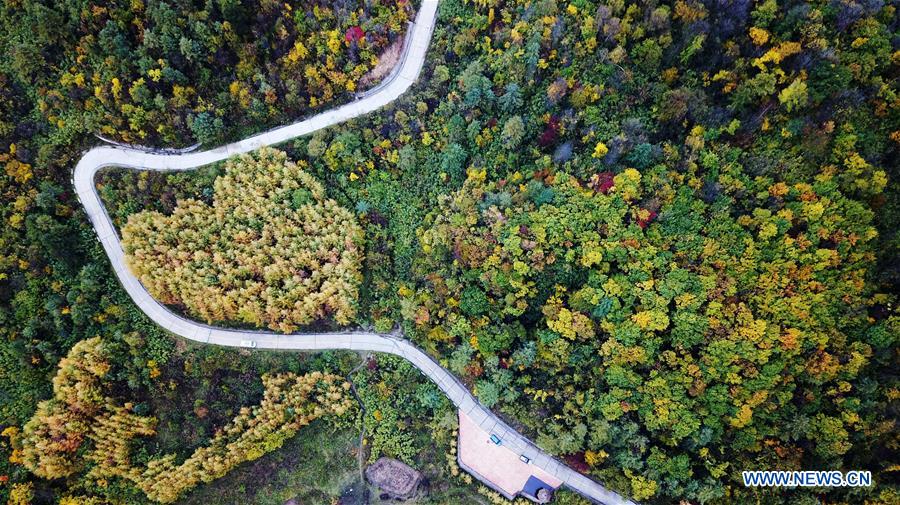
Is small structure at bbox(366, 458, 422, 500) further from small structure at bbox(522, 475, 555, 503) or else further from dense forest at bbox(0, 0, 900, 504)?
small structure at bbox(522, 475, 555, 503)

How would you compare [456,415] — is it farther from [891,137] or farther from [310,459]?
[891,137]

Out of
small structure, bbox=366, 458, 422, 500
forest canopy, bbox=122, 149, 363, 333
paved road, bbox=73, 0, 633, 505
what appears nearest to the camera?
small structure, bbox=366, 458, 422, 500

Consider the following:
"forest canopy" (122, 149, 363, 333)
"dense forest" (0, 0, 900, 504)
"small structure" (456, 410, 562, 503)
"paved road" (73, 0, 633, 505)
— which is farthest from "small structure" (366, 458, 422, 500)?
"forest canopy" (122, 149, 363, 333)

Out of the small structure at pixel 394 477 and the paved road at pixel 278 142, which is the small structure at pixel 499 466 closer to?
the paved road at pixel 278 142

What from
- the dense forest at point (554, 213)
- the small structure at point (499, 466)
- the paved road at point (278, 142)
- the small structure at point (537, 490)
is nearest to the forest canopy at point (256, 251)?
the dense forest at point (554, 213)

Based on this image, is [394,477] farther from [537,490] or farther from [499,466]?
[537,490]

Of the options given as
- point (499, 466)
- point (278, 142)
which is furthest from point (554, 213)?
point (278, 142)
